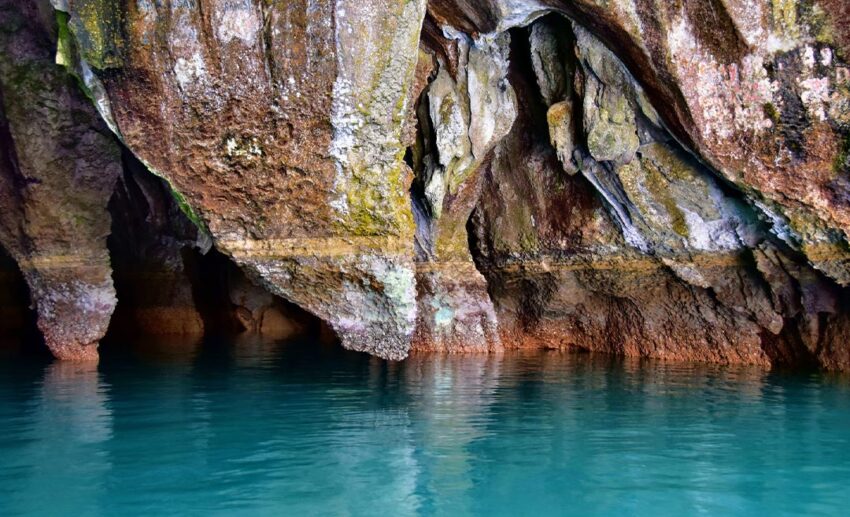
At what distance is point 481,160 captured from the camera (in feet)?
33.0

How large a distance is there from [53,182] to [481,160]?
5021 mm

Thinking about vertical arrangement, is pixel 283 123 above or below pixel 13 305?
above

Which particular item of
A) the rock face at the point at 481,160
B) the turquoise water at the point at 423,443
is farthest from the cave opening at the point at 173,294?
the turquoise water at the point at 423,443

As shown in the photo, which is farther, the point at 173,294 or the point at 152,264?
the point at 173,294

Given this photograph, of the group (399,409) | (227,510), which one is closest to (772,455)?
(399,409)

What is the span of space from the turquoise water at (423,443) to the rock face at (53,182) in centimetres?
84

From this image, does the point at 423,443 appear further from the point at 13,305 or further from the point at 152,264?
the point at 13,305

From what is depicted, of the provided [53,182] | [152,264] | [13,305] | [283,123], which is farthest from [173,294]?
[283,123]

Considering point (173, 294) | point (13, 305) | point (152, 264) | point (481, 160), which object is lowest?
point (13, 305)

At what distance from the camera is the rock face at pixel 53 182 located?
28.8 feet

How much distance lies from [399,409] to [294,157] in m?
2.26

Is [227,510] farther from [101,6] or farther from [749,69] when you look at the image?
[749,69]

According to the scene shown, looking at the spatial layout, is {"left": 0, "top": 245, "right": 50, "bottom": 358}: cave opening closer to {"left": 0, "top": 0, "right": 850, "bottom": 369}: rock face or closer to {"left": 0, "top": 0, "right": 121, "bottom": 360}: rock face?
{"left": 0, "top": 0, "right": 850, "bottom": 369}: rock face

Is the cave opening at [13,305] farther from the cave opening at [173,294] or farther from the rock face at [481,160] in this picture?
the rock face at [481,160]
